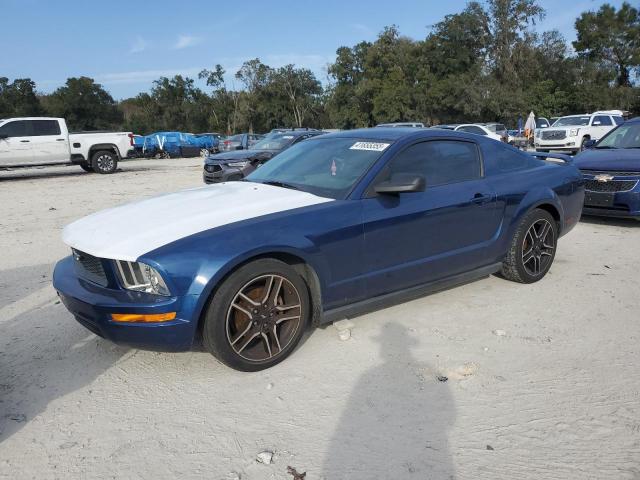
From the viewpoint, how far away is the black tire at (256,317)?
3045 mm

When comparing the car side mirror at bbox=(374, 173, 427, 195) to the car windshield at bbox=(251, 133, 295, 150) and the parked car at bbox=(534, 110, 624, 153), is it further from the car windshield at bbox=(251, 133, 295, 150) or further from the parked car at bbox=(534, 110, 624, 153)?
the parked car at bbox=(534, 110, 624, 153)

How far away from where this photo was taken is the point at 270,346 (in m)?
Answer: 3.32

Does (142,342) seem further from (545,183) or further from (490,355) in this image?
(545,183)

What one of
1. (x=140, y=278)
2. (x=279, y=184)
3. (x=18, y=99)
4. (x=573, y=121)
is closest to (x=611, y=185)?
(x=279, y=184)

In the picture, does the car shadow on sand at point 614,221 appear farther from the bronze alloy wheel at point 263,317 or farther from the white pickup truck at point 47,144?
the white pickup truck at point 47,144

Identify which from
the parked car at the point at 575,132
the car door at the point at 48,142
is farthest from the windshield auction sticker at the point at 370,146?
the parked car at the point at 575,132

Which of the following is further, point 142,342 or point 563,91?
point 563,91

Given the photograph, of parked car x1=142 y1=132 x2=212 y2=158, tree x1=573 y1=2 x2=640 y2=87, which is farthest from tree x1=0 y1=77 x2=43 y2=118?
tree x1=573 y1=2 x2=640 y2=87

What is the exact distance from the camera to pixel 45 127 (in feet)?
55.8

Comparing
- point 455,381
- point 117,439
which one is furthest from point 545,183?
point 117,439

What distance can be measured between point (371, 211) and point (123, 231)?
1.67 m

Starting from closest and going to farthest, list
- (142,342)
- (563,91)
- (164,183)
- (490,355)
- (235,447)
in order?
(235,447) → (142,342) → (490,355) → (164,183) → (563,91)

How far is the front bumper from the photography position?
2.91m

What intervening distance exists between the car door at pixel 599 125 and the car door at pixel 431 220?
20462 mm
